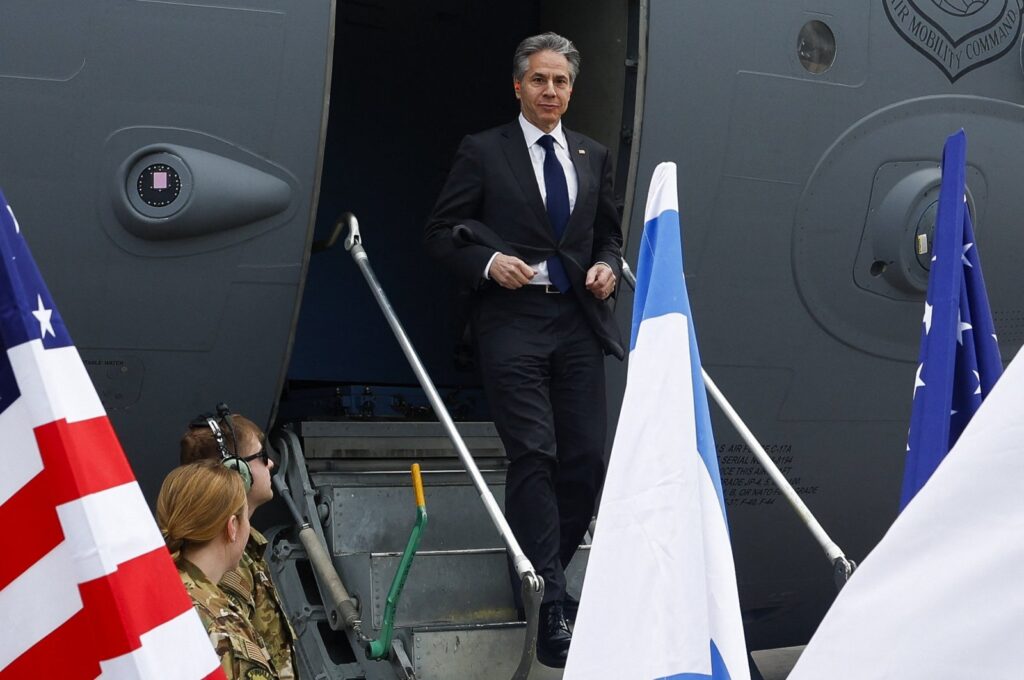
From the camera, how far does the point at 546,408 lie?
392 centimetres

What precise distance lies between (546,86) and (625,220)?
51 centimetres

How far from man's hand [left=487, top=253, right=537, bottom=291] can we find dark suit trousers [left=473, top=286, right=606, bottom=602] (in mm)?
142

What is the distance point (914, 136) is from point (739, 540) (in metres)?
1.51

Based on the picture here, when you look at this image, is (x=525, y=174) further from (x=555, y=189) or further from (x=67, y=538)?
(x=67, y=538)

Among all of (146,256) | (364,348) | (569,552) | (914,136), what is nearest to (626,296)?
(569,552)

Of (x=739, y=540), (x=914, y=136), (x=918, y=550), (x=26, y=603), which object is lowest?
(x=739, y=540)

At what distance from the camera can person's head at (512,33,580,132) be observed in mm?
4062

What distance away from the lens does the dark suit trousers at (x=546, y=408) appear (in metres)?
3.83

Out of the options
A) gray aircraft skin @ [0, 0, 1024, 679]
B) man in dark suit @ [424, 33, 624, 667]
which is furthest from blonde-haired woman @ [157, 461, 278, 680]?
man in dark suit @ [424, 33, 624, 667]

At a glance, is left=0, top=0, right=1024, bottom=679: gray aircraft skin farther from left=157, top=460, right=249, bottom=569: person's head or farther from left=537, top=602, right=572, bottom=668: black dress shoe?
left=157, top=460, right=249, bottom=569: person's head

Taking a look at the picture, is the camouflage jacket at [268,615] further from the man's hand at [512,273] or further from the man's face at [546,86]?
the man's face at [546,86]

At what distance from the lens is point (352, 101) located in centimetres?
643

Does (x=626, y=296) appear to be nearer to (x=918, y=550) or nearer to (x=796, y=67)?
(x=796, y=67)

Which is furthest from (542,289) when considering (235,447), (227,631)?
(227,631)
